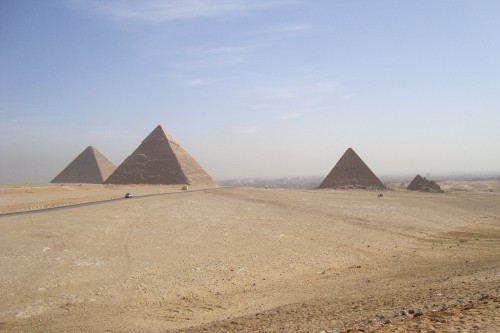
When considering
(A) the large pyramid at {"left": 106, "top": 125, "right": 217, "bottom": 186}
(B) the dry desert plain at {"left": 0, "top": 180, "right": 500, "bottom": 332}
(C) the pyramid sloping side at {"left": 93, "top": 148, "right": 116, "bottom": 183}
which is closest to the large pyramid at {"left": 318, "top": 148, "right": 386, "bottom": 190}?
(A) the large pyramid at {"left": 106, "top": 125, "right": 217, "bottom": 186}

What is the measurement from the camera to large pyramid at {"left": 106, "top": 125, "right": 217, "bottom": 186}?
6038 cm

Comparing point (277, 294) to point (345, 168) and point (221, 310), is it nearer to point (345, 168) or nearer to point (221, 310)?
point (221, 310)

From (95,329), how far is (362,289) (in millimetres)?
6305

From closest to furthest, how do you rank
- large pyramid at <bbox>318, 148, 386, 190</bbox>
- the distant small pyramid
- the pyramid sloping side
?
large pyramid at <bbox>318, 148, 386, 190</bbox>, the distant small pyramid, the pyramid sloping side

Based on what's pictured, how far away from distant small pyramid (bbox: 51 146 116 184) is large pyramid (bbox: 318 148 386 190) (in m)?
41.7

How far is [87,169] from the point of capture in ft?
250

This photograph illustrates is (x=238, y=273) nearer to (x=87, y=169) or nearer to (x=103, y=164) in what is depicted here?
(x=87, y=169)

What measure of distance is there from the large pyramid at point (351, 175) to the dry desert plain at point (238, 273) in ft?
105

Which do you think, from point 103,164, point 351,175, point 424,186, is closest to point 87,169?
point 103,164

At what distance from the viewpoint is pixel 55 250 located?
13875 millimetres

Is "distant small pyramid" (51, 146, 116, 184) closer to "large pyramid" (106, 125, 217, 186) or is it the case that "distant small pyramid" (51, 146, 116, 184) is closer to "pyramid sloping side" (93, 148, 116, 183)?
"pyramid sloping side" (93, 148, 116, 183)

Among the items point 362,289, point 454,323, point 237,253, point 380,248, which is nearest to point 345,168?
point 380,248

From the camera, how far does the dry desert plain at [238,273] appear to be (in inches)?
300

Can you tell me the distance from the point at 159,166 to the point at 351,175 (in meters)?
28.7
